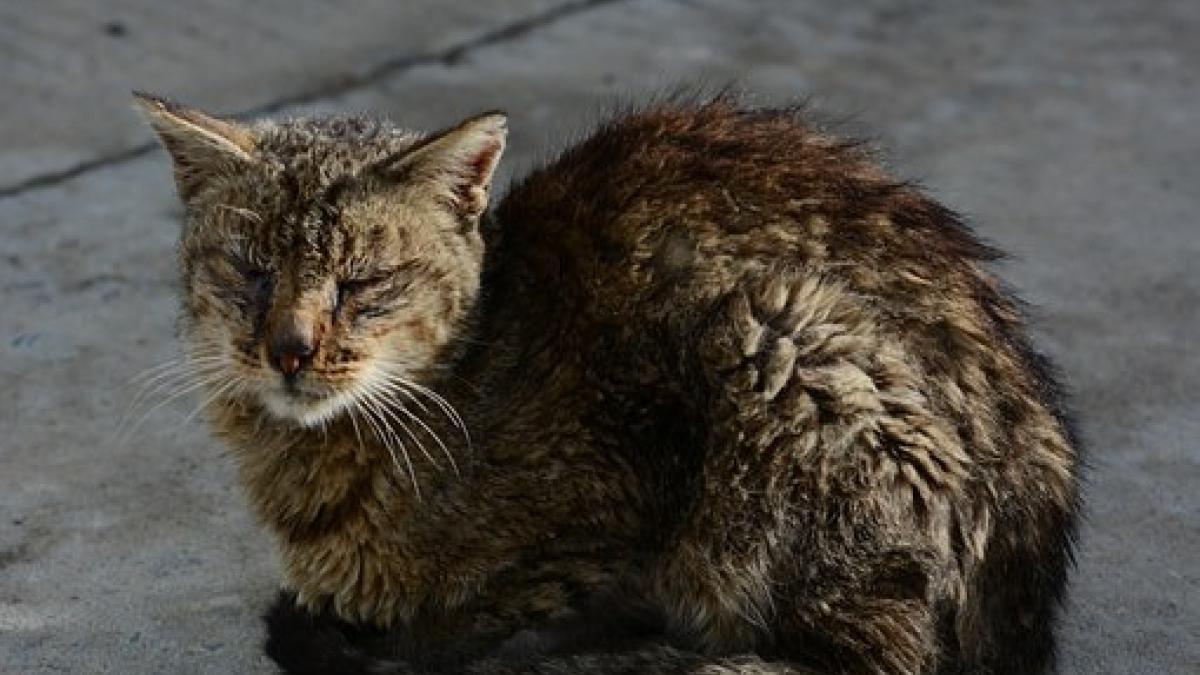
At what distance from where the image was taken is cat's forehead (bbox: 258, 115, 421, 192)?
12.3ft

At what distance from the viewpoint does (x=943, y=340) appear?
366 centimetres

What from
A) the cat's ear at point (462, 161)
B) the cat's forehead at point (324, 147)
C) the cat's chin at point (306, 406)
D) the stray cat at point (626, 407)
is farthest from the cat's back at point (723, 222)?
the cat's chin at point (306, 406)

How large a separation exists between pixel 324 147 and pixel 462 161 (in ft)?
0.85

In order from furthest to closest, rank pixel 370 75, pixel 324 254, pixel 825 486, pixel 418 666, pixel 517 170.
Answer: pixel 370 75, pixel 517 170, pixel 418 666, pixel 324 254, pixel 825 486

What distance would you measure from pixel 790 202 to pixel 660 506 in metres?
0.59

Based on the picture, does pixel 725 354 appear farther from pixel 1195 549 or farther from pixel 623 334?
pixel 1195 549

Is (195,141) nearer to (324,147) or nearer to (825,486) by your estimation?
(324,147)

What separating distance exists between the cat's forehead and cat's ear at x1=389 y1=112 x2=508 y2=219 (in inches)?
2.2

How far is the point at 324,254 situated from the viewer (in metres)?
3.68

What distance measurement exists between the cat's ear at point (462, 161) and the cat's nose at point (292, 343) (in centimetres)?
33

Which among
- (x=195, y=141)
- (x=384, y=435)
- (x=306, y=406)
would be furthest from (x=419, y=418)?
(x=195, y=141)

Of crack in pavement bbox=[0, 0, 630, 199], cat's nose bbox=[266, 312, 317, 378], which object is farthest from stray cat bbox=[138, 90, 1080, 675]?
crack in pavement bbox=[0, 0, 630, 199]

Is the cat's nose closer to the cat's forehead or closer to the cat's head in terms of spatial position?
the cat's head

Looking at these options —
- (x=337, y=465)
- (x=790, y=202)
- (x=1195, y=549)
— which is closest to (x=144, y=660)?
Answer: (x=337, y=465)
